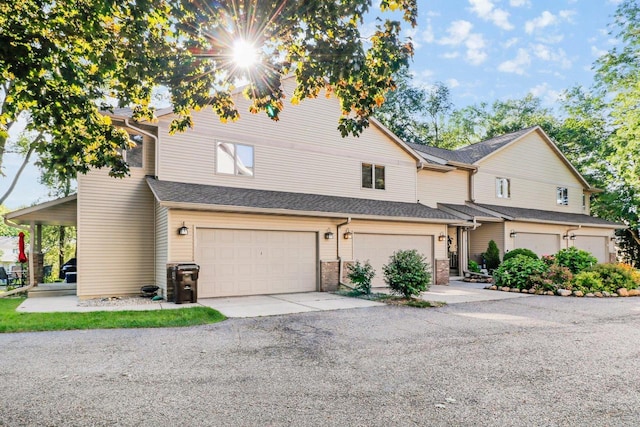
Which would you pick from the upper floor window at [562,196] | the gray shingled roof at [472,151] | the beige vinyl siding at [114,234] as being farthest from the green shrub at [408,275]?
the upper floor window at [562,196]

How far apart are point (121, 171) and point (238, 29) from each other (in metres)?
2.91

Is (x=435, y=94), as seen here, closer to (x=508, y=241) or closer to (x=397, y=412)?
(x=508, y=241)

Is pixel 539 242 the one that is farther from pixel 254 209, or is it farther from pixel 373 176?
pixel 254 209

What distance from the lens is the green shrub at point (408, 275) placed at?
1048cm

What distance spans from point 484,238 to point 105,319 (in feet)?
54.0

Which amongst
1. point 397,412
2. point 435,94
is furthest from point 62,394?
point 435,94

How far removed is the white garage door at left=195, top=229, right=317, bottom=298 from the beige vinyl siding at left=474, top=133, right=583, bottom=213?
1104 cm

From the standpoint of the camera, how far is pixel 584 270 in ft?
43.0

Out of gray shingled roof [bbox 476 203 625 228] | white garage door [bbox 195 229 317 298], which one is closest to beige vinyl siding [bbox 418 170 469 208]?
gray shingled roof [bbox 476 203 625 228]

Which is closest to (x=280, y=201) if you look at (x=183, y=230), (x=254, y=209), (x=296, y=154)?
(x=254, y=209)

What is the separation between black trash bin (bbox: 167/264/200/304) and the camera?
1010 cm

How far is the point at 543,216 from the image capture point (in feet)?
64.3

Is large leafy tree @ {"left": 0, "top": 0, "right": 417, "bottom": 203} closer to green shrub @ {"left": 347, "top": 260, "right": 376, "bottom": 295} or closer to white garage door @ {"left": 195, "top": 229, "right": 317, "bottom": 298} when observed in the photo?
white garage door @ {"left": 195, "top": 229, "right": 317, "bottom": 298}

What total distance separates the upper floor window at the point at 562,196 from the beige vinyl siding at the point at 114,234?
21561mm
